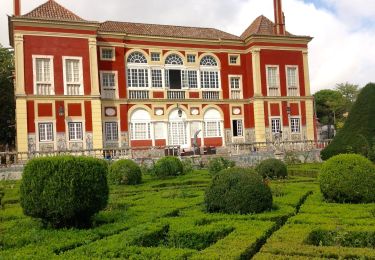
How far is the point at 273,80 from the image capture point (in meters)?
35.6

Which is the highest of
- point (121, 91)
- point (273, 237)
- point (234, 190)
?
point (121, 91)

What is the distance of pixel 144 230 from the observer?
7.43 meters

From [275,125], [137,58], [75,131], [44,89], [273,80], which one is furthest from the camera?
[273,80]

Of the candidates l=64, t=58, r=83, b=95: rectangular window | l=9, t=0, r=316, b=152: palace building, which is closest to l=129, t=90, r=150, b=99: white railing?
l=9, t=0, r=316, b=152: palace building

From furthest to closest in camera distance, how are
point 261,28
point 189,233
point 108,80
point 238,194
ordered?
point 261,28 < point 108,80 < point 238,194 < point 189,233

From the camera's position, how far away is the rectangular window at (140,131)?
1262 inches

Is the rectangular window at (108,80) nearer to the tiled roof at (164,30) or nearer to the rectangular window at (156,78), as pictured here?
the rectangular window at (156,78)

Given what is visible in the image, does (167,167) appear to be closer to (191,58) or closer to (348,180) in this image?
(348,180)

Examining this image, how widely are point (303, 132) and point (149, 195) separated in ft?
84.7

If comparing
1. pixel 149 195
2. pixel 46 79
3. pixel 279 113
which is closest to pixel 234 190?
pixel 149 195

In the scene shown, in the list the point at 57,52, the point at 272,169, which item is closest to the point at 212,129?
the point at 57,52

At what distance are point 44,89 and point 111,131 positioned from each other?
5605 mm

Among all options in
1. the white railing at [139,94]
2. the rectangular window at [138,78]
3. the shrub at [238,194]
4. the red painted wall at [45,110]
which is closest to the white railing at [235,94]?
the white railing at [139,94]

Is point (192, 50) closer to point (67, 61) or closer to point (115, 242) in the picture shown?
point (67, 61)
